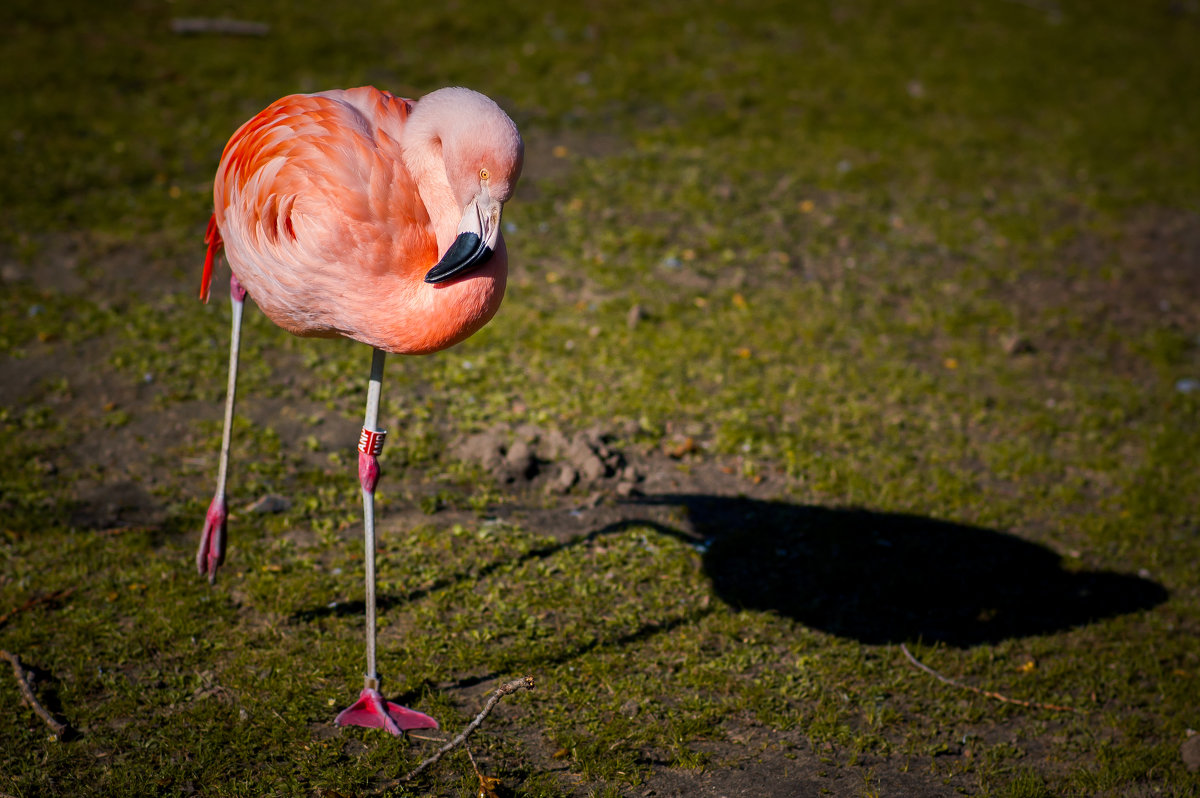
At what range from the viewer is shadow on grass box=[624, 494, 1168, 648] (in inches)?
177

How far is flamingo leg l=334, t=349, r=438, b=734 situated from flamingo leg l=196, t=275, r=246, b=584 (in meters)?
0.78

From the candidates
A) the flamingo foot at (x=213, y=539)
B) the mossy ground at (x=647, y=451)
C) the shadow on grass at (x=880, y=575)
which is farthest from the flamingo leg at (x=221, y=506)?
the shadow on grass at (x=880, y=575)

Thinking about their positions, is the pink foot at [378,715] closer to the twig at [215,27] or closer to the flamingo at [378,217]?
the flamingo at [378,217]

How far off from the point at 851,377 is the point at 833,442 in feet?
2.42

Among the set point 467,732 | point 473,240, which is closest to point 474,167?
point 473,240

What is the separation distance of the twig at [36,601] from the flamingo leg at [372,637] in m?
1.43

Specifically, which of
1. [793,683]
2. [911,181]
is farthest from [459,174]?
[911,181]

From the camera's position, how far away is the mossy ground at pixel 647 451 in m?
3.76

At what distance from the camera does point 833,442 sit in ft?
18.4

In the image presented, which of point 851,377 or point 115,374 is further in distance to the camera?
point 851,377

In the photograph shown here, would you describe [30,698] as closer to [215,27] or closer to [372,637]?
[372,637]

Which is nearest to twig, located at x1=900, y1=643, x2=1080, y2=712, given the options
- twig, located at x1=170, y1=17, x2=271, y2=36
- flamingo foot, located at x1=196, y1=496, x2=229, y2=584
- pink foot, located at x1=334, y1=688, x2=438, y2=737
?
pink foot, located at x1=334, y1=688, x2=438, y2=737

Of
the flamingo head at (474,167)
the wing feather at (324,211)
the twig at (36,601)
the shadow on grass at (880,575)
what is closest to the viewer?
the flamingo head at (474,167)

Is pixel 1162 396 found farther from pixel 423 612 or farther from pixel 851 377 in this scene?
pixel 423 612
